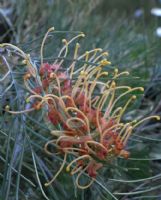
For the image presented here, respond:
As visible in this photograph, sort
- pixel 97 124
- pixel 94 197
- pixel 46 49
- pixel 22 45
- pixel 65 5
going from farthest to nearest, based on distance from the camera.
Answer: pixel 65 5 < pixel 46 49 < pixel 22 45 < pixel 94 197 < pixel 97 124

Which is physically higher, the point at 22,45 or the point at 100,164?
the point at 22,45

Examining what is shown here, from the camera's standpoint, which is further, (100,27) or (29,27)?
(100,27)

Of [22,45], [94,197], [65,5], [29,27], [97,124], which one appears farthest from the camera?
[65,5]

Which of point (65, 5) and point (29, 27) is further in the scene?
point (65, 5)

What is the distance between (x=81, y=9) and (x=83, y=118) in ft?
4.75

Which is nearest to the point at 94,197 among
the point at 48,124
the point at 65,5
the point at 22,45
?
the point at 48,124

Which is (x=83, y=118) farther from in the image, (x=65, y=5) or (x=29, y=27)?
(x=65, y=5)

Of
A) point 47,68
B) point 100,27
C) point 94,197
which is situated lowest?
point 94,197

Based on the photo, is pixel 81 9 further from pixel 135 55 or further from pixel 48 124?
pixel 48 124

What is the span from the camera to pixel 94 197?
113 cm

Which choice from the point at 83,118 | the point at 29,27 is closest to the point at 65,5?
the point at 29,27

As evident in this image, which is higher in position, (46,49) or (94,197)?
(46,49)

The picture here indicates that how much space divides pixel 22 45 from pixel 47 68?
291mm

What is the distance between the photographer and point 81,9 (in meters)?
2.28
